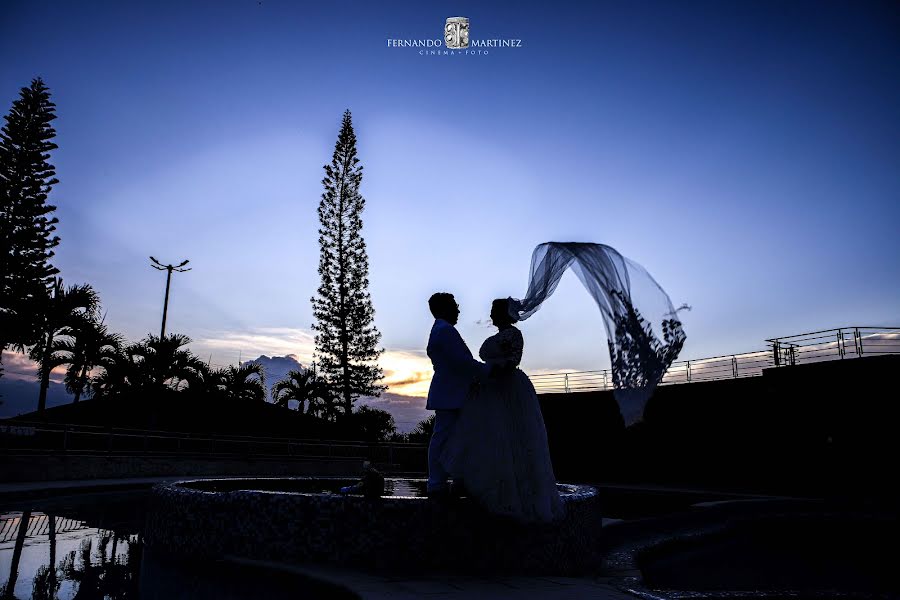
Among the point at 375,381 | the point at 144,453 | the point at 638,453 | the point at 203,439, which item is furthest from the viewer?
the point at 375,381

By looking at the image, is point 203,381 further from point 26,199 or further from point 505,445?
point 505,445

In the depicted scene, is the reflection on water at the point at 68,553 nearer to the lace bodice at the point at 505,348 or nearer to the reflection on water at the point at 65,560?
the reflection on water at the point at 65,560

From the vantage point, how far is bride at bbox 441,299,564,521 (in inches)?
161

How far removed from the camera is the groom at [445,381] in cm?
439

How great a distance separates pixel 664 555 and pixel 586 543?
→ 2949 mm

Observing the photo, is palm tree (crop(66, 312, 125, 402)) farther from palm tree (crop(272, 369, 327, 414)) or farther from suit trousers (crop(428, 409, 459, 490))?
suit trousers (crop(428, 409, 459, 490))

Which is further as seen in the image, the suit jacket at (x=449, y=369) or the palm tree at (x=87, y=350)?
the palm tree at (x=87, y=350)

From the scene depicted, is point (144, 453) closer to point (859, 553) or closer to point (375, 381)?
point (859, 553)

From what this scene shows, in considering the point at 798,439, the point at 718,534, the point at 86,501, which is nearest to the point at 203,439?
the point at 86,501

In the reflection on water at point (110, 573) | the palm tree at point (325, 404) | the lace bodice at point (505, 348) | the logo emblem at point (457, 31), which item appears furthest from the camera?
the palm tree at point (325, 404)

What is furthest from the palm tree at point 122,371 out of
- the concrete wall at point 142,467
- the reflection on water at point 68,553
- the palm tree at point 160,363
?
the reflection on water at point 68,553

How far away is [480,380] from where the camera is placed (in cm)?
440

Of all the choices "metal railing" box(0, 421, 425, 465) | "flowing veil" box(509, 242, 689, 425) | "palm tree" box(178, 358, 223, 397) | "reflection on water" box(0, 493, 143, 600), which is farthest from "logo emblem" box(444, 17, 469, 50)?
"palm tree" box(178, 358, 223, 397)

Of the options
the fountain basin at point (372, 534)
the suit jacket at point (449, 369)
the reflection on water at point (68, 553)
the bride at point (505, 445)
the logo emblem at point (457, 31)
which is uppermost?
the logo emblem at point (457, 31)
